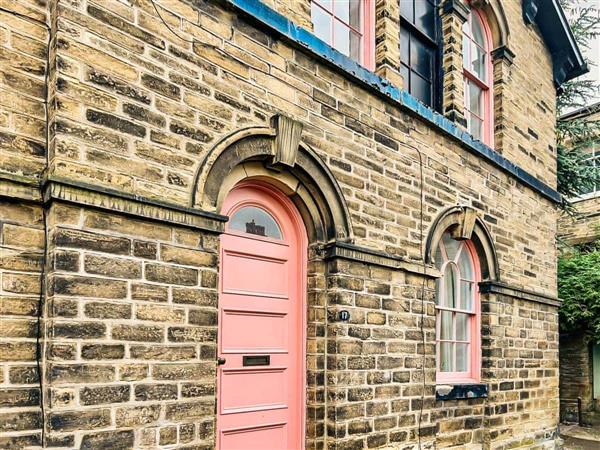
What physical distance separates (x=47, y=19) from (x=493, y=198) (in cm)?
578

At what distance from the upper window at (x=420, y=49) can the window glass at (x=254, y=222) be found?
2.70 m

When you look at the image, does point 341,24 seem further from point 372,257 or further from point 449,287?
point 449,287

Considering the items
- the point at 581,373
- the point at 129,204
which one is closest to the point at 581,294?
the point at 581,373

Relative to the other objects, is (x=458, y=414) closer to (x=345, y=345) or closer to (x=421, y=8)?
(x=345, y=345)

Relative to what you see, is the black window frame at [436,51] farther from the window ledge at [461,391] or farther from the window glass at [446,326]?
the window ledge at [461,391]

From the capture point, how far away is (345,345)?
5.29m

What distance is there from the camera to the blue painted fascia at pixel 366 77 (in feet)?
16.0

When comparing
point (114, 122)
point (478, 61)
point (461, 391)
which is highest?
point (478, 61)

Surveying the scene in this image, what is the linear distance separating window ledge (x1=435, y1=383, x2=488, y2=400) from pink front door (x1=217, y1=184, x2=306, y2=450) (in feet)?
6.42

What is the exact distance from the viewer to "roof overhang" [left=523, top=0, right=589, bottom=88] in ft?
30.1

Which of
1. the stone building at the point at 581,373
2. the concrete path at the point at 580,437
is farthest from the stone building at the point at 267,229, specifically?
the stone building at the point at 581,373

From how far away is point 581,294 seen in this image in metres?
12.7

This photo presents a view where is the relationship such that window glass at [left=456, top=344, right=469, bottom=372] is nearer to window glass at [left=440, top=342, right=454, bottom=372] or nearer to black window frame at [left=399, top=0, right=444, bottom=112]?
window glass at [left=440, top=342, right=454, bottom=372]

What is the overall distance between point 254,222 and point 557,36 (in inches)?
273
